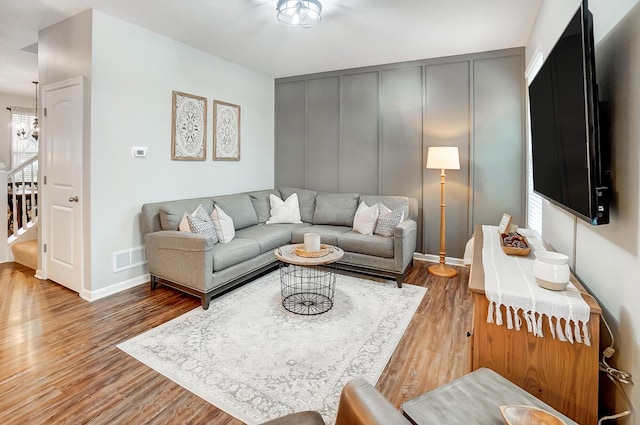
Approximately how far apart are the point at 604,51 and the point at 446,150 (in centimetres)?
259

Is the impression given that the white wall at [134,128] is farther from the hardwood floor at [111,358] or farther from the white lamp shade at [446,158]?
the white lamp shade at [446,158]

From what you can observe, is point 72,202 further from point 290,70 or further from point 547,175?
point 547,175

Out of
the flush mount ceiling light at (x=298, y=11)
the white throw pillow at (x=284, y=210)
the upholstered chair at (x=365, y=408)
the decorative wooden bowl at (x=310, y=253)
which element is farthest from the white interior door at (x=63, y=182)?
the upholstered chair at (x=365, y=408)

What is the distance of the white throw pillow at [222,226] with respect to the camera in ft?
11.8

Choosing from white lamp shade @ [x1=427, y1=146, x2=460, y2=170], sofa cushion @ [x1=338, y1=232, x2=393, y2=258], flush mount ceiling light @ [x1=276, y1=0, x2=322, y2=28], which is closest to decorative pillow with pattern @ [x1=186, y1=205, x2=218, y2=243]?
sofa cushion @ [x1=338, y1=232, x2=393, y2=258]

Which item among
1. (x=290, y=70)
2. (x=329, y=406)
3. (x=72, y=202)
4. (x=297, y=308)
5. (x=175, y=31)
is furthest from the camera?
(x=290, y=70)

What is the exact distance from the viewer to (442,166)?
3926mm

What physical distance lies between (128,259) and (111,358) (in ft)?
4.95

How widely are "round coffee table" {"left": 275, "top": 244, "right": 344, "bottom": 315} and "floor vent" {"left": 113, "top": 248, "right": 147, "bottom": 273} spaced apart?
62.1 inches

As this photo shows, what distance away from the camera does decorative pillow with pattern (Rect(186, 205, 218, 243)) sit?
131 inches

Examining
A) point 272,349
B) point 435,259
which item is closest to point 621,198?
point 272,349

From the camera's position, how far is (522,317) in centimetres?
133

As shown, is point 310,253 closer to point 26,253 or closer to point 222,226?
point 222,226

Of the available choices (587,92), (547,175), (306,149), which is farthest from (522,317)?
(306,149)
